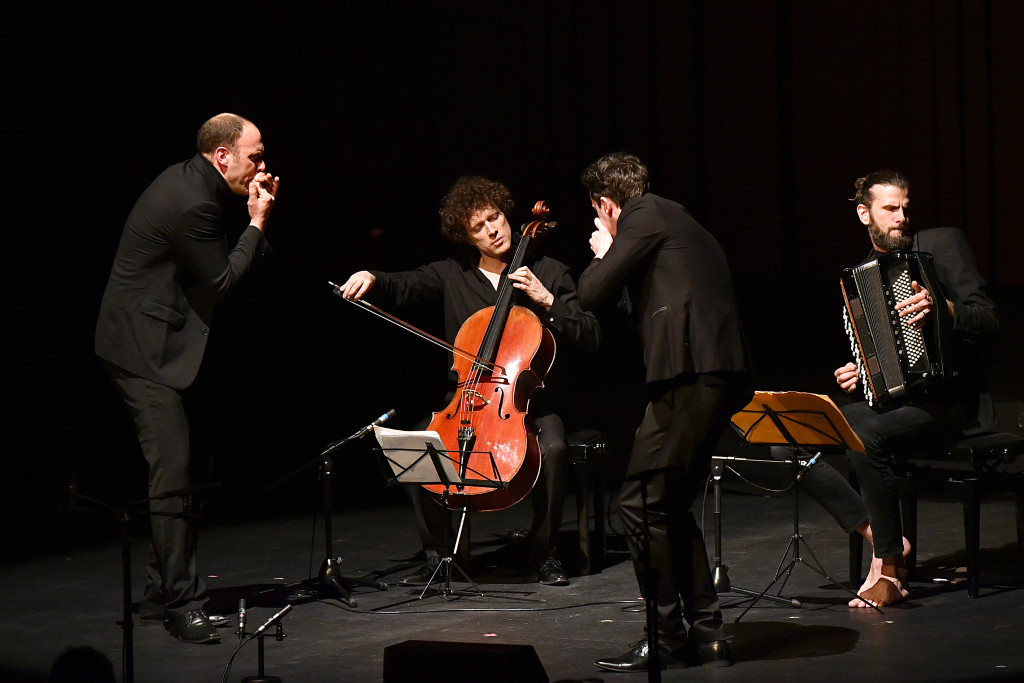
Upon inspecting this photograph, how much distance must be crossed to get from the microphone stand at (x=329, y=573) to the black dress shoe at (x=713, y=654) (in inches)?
49.4

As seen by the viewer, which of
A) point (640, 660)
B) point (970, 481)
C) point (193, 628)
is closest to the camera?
point (640, 660)

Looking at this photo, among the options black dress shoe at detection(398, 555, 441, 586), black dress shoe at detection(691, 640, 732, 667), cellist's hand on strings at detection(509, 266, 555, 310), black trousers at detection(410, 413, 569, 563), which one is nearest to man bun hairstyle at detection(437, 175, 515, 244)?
cellist's hand on strings at detection(509, 266, 555, 310)

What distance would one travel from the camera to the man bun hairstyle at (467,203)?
4.57 m

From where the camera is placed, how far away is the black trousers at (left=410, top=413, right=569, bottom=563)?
14.0 ft

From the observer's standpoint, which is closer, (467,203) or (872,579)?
(872,579)

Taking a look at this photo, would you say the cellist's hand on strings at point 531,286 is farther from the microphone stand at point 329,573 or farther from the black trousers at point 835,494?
the black trousers at point 835,494

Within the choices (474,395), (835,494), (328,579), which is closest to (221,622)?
(328,579)

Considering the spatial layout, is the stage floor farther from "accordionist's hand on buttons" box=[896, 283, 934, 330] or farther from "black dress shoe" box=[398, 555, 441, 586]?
"accordionist's hand on buttons" box=[896, 283, 934, 330]

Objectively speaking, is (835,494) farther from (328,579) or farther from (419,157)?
(419,157)

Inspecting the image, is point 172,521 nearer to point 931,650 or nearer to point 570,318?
point 570,318

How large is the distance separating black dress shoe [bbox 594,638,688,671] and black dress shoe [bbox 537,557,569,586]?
1033 mm

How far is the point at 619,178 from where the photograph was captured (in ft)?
10.9

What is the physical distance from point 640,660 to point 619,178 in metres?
1.28

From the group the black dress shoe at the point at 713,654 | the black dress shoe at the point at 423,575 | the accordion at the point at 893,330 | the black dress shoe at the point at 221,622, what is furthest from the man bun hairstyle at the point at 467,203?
the black dress shoe at the point at 713,654
